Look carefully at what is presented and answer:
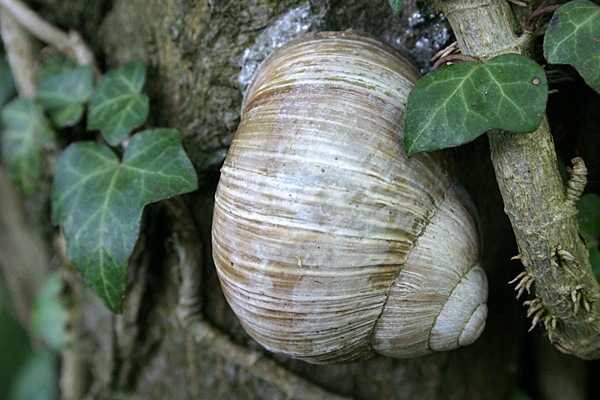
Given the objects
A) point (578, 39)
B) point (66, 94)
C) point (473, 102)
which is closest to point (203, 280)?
point (66, 94)

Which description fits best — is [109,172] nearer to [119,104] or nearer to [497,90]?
[119,104]

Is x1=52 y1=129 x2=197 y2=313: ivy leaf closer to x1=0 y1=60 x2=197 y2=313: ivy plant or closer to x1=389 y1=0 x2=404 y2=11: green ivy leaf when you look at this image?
x1=0 y1=60 x2=197 y2=313: ivy plant

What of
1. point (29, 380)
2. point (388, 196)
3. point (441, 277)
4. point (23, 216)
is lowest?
point (29, 380)

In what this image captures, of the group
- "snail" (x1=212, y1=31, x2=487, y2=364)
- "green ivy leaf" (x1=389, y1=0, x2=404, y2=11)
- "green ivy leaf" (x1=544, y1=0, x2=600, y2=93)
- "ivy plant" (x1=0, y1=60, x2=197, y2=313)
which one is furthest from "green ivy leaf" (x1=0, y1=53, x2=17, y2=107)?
"green ivy leaf" (x1=544, y1=0, x2=600, y2=93)

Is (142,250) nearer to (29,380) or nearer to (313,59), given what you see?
(313,59)

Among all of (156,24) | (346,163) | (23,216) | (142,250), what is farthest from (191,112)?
(23,216)

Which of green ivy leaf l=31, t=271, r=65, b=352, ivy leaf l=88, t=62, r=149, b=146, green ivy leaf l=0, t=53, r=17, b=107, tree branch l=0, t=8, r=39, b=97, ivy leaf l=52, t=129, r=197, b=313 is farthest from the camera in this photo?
green ivy leaf l=31, t=271, r=65, b=352

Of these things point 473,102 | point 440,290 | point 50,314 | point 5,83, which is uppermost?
point 473,102
